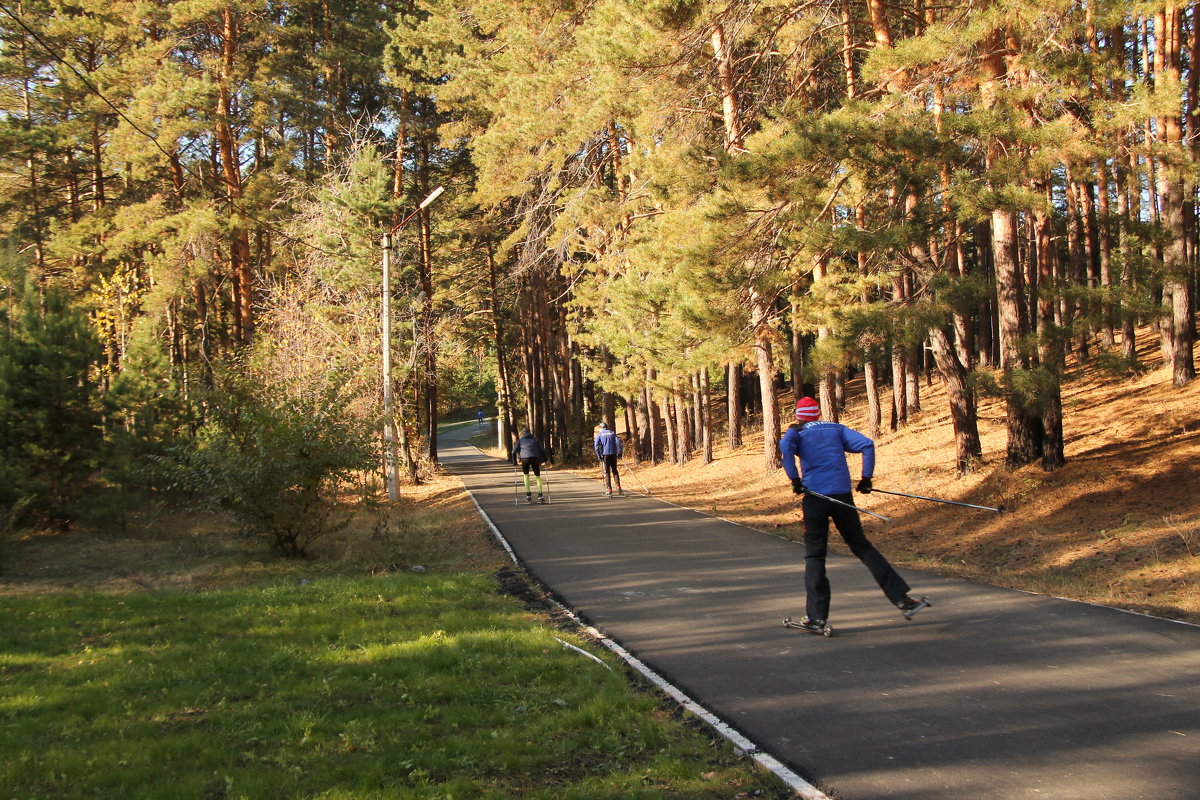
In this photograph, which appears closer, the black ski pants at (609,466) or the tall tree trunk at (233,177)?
the black ski pants at (609,466)

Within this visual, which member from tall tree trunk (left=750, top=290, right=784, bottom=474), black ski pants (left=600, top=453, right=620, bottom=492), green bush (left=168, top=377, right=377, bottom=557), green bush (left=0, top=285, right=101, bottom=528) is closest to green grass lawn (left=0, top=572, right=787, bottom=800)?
green bush (left=168, top=377, right=377, bottom=557)

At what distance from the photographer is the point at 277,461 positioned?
14.3 m

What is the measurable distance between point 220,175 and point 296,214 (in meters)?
2.82

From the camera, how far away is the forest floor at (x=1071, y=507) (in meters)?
9.85

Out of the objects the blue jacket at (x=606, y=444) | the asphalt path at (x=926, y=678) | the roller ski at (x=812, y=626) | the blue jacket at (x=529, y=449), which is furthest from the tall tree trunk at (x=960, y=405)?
the roller ski at (x=812, y=626)

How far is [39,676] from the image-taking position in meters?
7.35

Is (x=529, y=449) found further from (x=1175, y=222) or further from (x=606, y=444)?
(x=1175, y=222)

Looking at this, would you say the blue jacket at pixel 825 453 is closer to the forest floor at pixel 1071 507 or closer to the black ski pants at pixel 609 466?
the forest floor at pixel 1071 507

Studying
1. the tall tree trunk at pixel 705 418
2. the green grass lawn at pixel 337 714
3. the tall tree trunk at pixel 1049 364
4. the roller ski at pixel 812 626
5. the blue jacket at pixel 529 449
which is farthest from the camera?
the tall tree trunk at pixel 705 418

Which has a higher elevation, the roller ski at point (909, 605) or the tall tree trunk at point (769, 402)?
the tall tree trunk at point (769, 402)

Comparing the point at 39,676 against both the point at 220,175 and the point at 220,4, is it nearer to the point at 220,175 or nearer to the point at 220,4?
the point at 220,4

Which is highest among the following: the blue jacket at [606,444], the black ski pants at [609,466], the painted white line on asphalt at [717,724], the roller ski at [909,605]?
the blue jacket at [606,444]

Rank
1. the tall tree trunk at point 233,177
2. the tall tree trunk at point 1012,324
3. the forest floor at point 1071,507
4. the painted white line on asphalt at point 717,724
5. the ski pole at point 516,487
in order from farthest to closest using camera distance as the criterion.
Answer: the tall tree trunk at point 233,177 → the ski pole at point 516,487 → the tall tree trunk at point 1012,324 → the forest floor at point 1071,507 → the painted white line on asphalt at point 717,724

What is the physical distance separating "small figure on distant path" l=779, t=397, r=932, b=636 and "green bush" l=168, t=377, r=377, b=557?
923 cm
